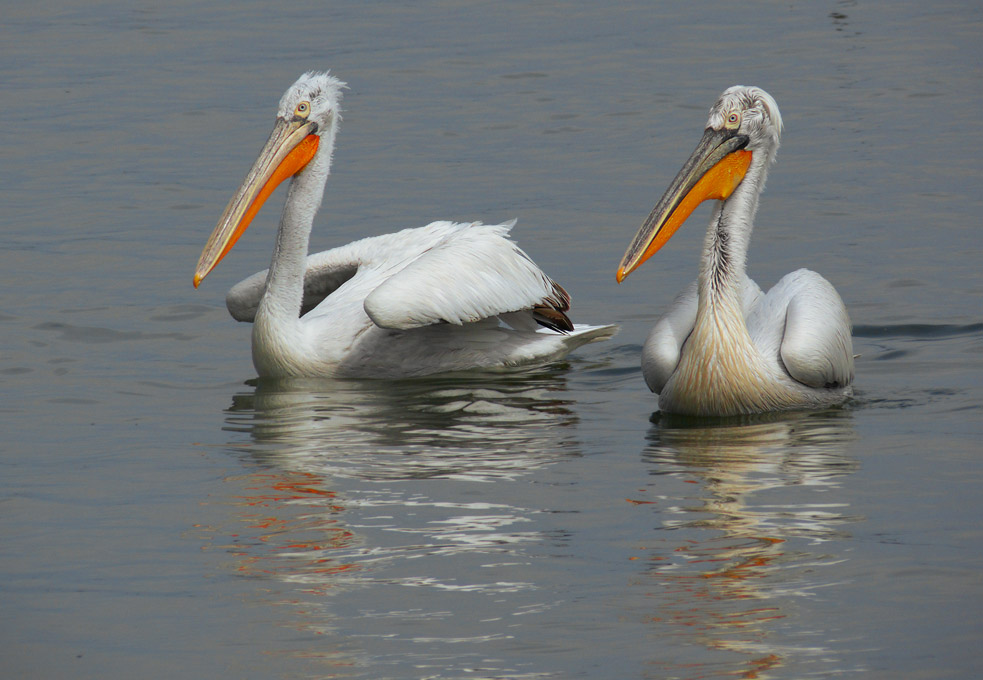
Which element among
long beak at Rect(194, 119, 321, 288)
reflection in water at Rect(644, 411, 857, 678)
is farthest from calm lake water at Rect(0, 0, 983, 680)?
long beak at Rect(194, 119, 321, 288)

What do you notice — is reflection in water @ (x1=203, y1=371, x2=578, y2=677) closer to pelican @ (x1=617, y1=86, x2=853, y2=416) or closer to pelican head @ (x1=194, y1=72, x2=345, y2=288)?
pelican @ (x1=617, y1=86, x2=853, y2=416)

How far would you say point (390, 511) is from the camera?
4852 mm

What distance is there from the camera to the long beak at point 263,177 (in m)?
6.53

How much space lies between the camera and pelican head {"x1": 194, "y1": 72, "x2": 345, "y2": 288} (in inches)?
262

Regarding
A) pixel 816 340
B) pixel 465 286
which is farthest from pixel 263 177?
pixel 816 340

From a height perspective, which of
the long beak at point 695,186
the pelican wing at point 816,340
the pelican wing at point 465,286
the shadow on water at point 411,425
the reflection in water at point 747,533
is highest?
the long beak at point 695,186

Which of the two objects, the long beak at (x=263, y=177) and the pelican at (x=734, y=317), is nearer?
the pelican at (x=734, y=317)

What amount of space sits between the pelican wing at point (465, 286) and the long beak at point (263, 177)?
66cm

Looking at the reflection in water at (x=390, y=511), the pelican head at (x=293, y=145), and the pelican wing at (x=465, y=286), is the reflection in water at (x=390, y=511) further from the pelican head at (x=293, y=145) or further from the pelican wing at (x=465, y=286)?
the pelican head at (x=293, y=145)

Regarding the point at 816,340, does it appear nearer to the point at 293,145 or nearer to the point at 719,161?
the point at 719,161

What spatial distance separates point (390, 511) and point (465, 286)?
6.12ft

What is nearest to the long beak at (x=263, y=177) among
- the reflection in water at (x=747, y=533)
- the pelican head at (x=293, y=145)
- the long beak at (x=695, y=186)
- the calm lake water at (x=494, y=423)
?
the pelican head at (x=293, y=145)

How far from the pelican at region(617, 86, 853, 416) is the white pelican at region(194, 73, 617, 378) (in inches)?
37.4

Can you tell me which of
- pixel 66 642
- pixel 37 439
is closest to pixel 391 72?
pixel 37 439
